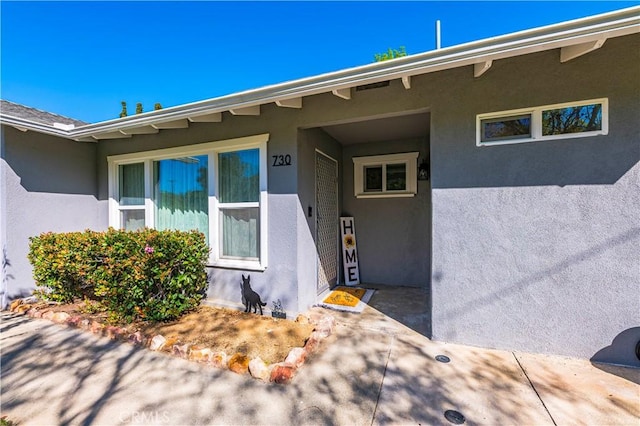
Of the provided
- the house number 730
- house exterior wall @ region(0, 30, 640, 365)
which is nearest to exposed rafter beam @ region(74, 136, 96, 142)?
house exterior wall @ region(0, 30, 640, 365)

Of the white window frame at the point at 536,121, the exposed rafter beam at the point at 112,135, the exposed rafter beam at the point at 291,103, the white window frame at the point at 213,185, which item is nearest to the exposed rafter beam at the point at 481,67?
the white window frame at the point at 536,121

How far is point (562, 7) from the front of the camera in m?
3.48

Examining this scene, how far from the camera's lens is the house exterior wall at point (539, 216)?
102 inches

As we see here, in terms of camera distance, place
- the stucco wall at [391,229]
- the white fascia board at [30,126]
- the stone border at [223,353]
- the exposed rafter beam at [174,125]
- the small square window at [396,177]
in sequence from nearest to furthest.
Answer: the stone border at [223,353] < the white fascia board at [30,126] < the exposed rafter beam at [174,125] < the stucco wall at [391,229] < the small square window at [396,177]

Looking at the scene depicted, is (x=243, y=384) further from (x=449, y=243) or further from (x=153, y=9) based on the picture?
(x=153, y=9)

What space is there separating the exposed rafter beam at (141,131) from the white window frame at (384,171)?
3917mm

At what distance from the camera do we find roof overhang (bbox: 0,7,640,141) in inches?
84.2

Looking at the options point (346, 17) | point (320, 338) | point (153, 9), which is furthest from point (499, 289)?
point (153, 9)

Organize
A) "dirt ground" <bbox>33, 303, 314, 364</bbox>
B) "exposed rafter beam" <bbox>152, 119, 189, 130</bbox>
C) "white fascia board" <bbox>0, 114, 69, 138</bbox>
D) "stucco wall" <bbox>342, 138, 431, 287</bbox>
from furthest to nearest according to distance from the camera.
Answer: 1. "stucco wall" <bbox>342, 138, 431, 287</bbox>
2. "exposed rafter beam" <bbox>152, 119, 189, 130</bbox>
3. "white fascia board" <bbox>0, 114, 69, 138</bbox>
4. "dirt ground" <bbox>33, 303, 314, 364</bbox>

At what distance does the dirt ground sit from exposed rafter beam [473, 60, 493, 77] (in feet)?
11.9

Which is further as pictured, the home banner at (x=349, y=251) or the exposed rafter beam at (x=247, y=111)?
the home banner at (x=349, y=251)

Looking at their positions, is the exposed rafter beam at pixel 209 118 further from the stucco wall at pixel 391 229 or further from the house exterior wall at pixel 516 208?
the stucco wall at pixel 391 229

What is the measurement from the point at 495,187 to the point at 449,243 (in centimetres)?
80

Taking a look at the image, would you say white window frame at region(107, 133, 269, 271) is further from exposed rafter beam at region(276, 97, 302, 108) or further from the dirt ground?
the dirt ground
